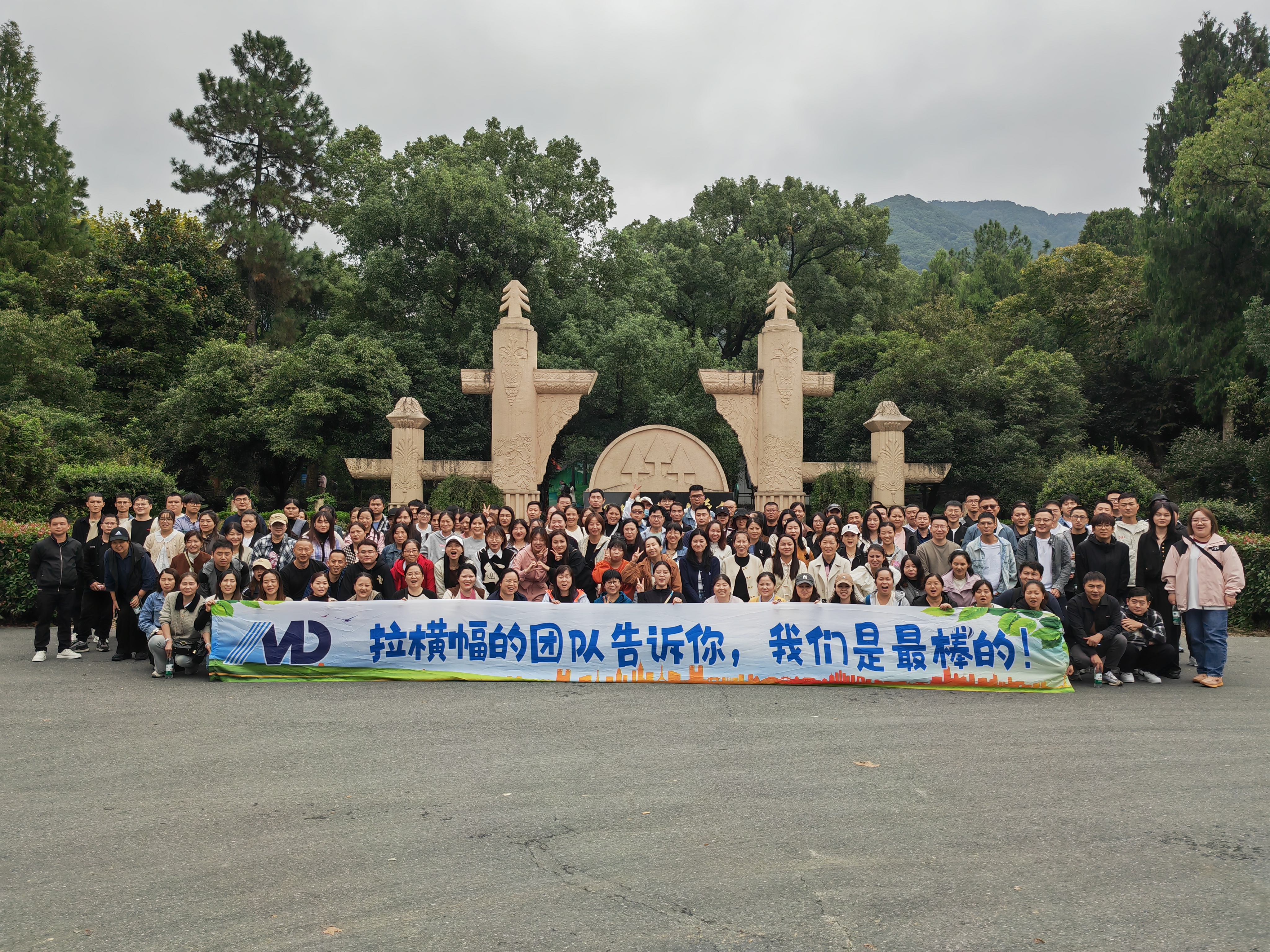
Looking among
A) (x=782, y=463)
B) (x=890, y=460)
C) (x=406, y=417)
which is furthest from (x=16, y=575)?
(x=890, y=460)

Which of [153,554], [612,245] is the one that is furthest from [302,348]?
[153,554]

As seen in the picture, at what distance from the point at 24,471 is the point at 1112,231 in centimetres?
4199

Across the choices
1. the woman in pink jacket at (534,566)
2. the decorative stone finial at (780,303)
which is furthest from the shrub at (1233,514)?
the woman in pink jacket at (534,566)

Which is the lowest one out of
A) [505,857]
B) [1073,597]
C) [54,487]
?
[505,857]

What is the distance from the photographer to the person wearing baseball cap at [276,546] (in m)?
8.76

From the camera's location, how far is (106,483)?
1486 centimetres

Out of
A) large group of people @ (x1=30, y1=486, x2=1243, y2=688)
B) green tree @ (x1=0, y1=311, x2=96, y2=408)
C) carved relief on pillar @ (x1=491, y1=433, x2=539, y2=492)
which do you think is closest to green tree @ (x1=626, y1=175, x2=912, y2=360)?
carved relief on pillar @ (x1=491, y1=433, x2=539, y2=492)

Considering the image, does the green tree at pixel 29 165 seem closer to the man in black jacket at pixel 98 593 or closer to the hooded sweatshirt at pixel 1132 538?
the man in black jacket at pixel 98 593

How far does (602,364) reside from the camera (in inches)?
897

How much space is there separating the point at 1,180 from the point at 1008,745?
105ft

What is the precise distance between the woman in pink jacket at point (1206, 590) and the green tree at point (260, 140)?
28.5 m

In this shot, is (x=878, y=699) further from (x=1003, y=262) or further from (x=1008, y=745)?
(x=1003, y=262)

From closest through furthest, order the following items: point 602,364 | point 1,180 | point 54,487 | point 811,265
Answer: point 54,487 → point 602,364 → point 1,180 → point 811,265

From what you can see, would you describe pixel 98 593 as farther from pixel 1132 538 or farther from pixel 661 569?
pixel 1132 538
